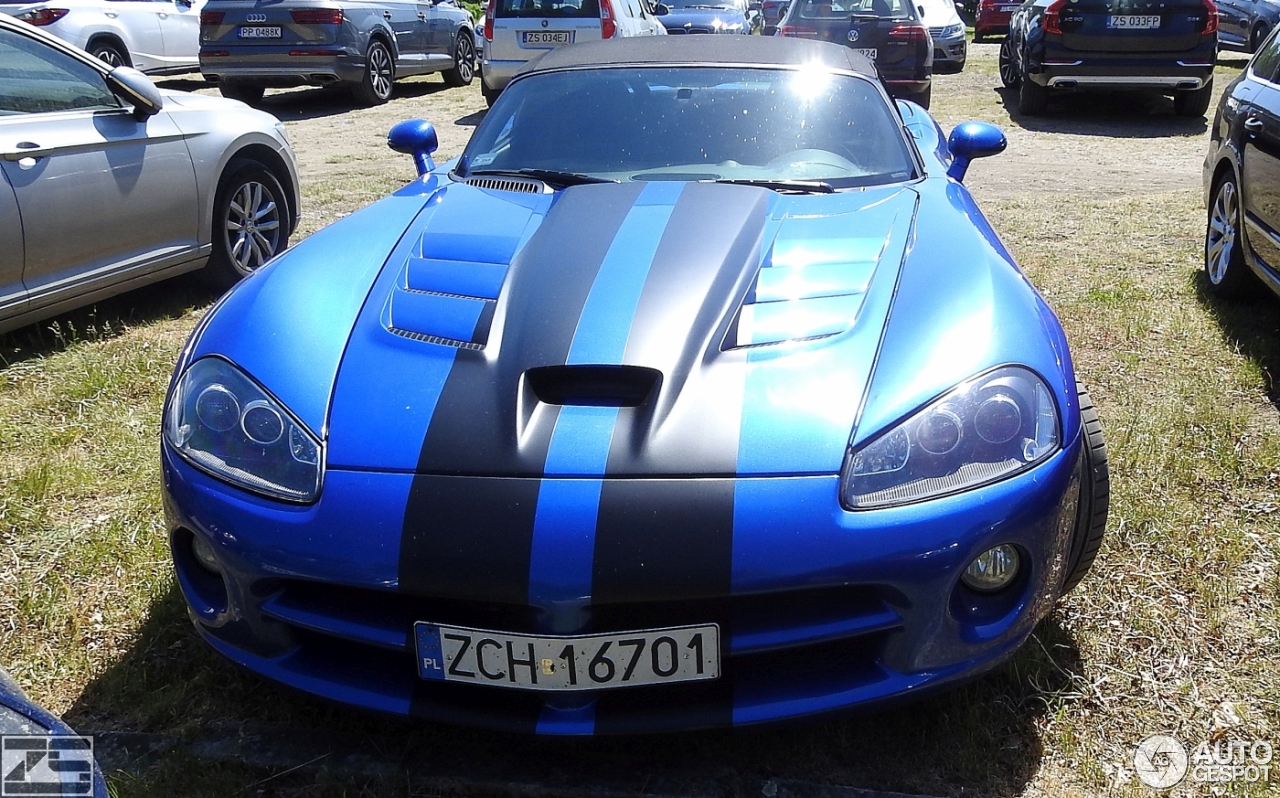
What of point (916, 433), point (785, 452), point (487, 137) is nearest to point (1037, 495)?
point (916, 433)

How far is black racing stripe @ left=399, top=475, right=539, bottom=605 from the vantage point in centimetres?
179

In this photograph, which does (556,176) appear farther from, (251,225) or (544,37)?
(544,37)

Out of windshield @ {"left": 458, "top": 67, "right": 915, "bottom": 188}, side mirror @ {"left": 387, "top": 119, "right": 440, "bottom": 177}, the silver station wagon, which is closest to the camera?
windshield @ {"left": 458, "top": 67, "right": 915, "bottom": 188}

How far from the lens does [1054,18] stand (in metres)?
10.3

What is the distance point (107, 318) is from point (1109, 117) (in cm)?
973

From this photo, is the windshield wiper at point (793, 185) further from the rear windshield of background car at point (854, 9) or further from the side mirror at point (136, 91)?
the rear windshield of background car at point (854, 9)

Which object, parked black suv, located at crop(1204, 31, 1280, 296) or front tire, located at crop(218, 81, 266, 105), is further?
front tire, located at crop(218, 81, 266, 105)

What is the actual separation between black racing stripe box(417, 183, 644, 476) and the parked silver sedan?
235cm

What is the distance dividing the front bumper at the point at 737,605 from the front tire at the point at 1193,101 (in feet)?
33.2

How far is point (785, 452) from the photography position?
1898 millimetres

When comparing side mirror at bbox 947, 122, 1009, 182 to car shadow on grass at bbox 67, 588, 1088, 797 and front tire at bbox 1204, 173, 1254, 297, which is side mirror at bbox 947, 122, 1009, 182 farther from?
car shadow on grass at bbox 67, 588, 1088, 797

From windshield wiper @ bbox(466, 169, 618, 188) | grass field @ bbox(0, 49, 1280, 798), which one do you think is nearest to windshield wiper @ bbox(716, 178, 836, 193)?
windshield wiper @ bbox(466, 169, 618, 188)

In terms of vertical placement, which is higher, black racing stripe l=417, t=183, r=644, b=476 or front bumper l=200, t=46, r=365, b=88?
black racing stripe l=417, t=183, r=644, b=476

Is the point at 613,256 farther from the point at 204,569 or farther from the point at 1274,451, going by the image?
the point at 1274,451
